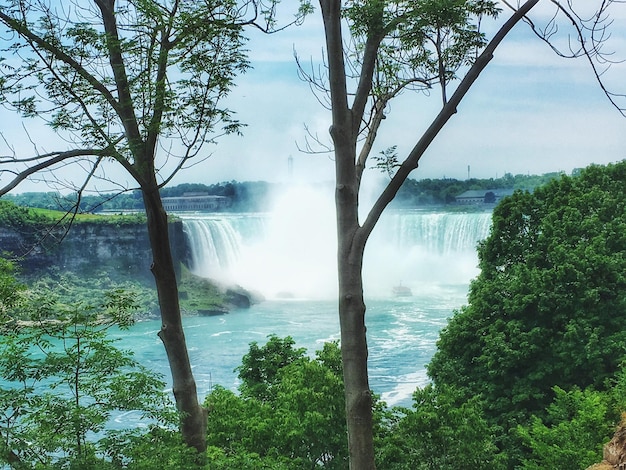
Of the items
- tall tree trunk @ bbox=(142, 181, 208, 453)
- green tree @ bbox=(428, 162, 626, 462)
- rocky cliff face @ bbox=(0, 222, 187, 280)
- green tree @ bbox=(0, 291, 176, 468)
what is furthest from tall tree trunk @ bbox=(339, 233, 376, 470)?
rocky cliff face @ bbox=(0, 222, 187, 280)

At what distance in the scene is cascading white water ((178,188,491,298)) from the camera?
84.6ft

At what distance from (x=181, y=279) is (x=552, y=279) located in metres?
19.7

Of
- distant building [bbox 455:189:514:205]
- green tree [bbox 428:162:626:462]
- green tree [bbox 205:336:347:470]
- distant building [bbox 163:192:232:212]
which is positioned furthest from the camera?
distant building [bbox 163:192:232:212]

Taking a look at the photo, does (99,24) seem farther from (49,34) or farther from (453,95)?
(453,95)

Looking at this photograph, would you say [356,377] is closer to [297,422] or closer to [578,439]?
[297,422]

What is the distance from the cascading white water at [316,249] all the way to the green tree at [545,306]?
13.1 metres

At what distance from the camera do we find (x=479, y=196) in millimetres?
29922

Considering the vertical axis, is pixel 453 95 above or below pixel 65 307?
above

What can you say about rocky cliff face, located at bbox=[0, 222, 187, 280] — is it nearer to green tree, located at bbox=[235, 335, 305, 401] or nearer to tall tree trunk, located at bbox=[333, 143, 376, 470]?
green tree, located at bbox=[235, 335, 305, 401]

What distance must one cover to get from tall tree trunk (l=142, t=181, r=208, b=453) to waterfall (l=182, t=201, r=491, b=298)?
18891 mm

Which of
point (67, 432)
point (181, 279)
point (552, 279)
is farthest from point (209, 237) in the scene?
point (67, 432)

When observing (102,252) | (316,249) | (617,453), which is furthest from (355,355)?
(316,249)

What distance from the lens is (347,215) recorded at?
4156mm

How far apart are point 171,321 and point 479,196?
2647cm
